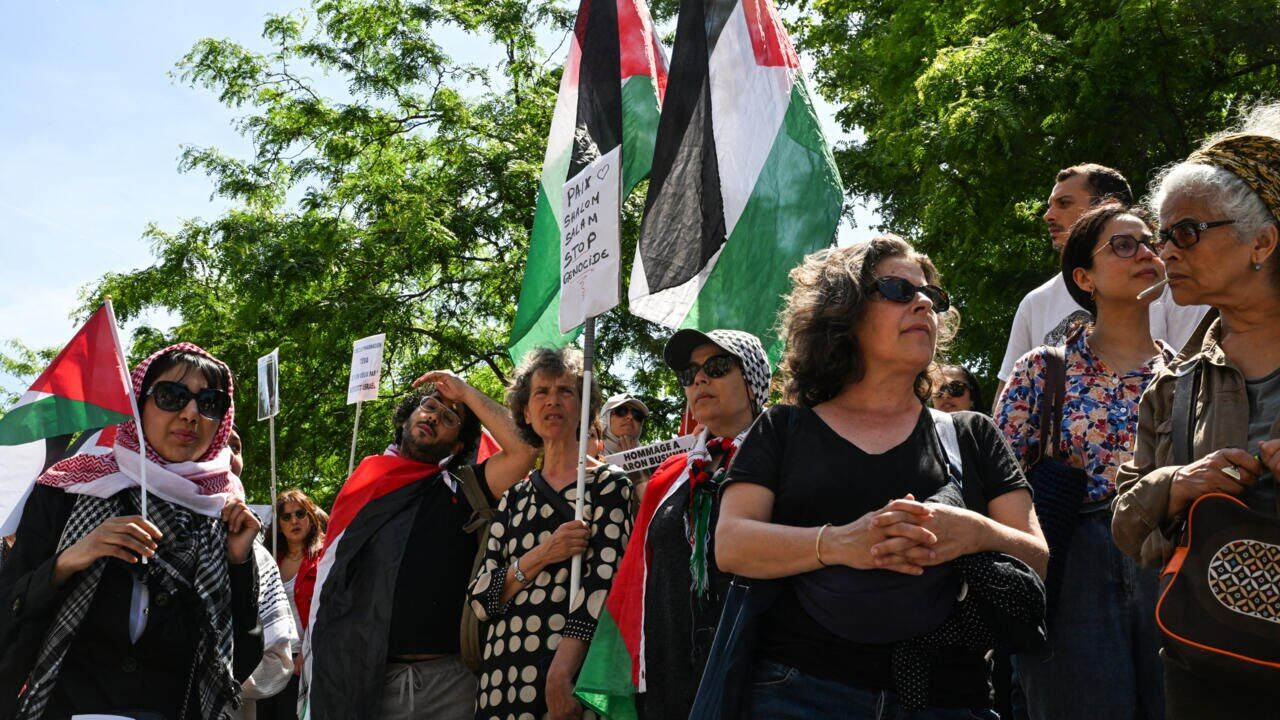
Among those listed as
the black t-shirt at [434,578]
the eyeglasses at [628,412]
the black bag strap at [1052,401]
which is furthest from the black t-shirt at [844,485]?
the eyeglasses at [628,412]

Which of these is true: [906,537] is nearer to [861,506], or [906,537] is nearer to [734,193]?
[861,506]

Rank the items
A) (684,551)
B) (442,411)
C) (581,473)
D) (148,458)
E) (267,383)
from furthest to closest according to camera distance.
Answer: (267,383), (442,411), (148,458), (581,473), (684,551)

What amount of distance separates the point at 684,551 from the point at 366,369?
16.3 ft

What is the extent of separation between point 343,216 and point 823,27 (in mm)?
7019

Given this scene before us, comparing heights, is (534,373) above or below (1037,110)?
below

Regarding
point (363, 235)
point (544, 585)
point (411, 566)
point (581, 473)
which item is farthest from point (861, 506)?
point (363, 235)

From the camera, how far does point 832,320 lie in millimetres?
3480

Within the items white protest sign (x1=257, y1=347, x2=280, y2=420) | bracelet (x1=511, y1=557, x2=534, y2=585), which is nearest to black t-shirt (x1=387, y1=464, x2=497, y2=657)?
bracelet (x1=511, y1=557, x2=534, y2=585)

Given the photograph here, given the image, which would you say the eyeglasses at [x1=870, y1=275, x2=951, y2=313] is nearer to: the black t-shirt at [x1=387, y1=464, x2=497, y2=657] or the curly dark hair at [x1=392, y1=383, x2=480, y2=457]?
the black t-shirt at [x1=387, y1=464, x2=497, y2=657]

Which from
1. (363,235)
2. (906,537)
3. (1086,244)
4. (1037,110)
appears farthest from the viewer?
(363,235)

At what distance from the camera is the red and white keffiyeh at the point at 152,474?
4984 mm

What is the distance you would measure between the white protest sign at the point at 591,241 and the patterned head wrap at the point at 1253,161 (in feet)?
8.50

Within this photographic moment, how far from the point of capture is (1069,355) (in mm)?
4219

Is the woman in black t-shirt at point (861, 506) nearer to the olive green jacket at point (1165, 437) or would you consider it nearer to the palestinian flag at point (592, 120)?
the olive green jacket at point (1165, 437)
